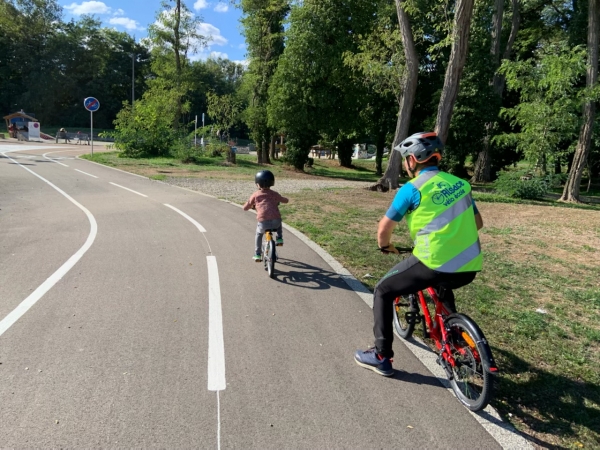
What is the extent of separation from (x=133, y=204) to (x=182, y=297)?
25.1 feet

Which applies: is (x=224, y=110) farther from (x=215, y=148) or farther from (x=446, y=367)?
(x=446, y=367)

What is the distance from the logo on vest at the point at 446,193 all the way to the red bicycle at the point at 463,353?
0.60 meters

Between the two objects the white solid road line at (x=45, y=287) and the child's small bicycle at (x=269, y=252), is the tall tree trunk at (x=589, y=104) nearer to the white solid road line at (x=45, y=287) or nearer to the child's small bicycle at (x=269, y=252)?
the child's small bicycle at (x=269, y=252)

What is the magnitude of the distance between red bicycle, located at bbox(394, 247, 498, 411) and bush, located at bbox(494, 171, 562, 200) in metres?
15.7

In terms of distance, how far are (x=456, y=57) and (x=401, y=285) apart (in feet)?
44.1

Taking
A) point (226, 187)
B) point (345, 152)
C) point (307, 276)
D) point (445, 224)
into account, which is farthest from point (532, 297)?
point (345, 152)

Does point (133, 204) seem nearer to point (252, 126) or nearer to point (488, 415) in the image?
point (488, 415)

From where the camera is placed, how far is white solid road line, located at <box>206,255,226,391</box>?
3463mm

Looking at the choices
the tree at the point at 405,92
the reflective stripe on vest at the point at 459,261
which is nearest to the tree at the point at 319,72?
the tree at the point at 405,92

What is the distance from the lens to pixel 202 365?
145 inches

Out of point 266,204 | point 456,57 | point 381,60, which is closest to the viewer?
point 266,204

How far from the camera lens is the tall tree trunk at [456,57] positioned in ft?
45.5

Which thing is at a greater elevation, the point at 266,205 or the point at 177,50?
the point at 177,50

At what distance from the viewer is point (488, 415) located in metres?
3.15
